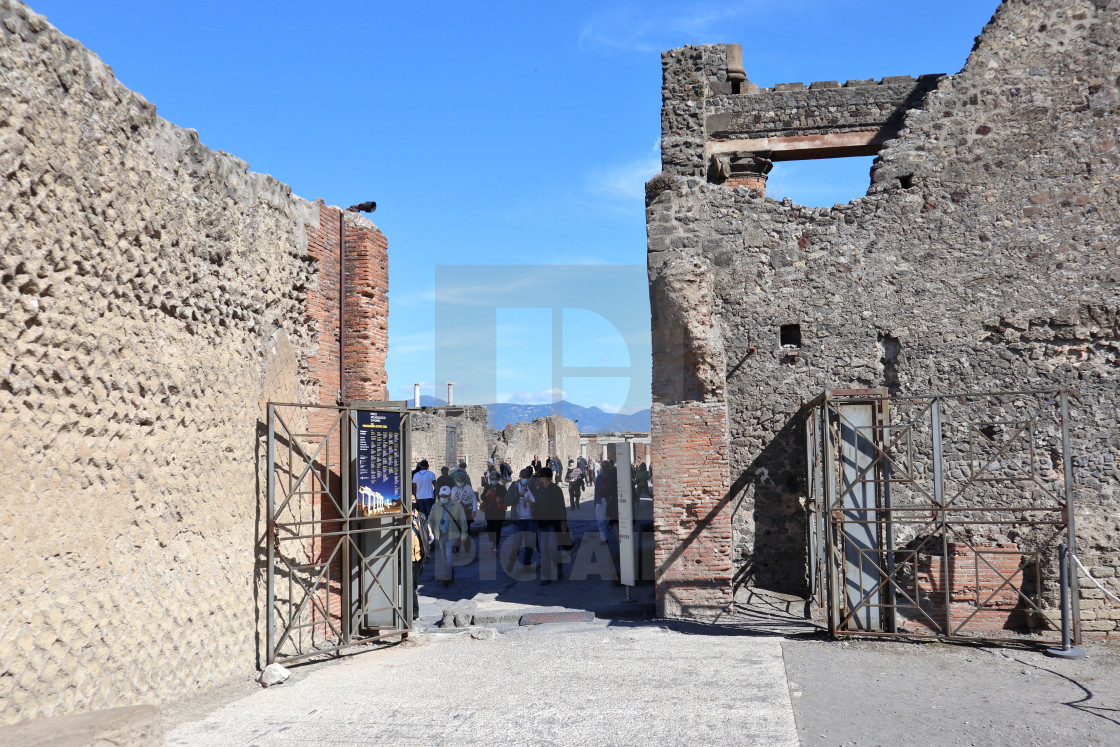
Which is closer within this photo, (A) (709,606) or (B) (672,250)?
(A) (709,606)

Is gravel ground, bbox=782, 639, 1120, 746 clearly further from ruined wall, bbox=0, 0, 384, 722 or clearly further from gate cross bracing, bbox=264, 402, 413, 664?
ruined wall, bbox=0, 0, 384, 722

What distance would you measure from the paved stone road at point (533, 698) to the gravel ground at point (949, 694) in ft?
1.02

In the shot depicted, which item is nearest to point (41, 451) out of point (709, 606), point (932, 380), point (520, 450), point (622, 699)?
point (622, 699)

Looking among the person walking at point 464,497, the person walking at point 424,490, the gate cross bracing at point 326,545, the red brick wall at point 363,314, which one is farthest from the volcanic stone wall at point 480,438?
the gate cross bracing at point 326,545

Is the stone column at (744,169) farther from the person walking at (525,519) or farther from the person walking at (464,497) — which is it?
the person walking at (464,497)

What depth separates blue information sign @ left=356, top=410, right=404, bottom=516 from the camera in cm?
813

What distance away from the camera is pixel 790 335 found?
9.82 m

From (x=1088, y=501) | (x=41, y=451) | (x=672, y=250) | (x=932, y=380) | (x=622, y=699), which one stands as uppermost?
(x=672, y=250)

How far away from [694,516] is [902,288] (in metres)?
3.46

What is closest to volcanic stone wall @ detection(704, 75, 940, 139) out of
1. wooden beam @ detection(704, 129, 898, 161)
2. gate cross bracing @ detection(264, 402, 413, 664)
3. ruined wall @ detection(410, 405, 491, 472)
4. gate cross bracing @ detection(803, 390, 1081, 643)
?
wooden beam @ detection(704, 129, 898, 161)

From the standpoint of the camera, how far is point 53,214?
206 inches

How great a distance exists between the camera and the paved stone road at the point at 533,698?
566 cm

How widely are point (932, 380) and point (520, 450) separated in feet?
63.6

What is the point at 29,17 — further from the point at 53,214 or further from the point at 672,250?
the point at 672,250
